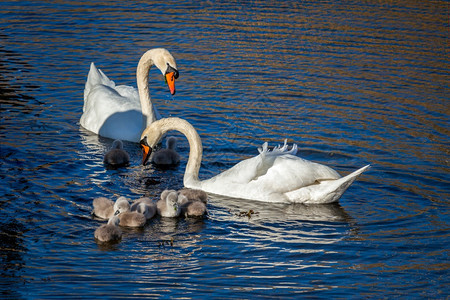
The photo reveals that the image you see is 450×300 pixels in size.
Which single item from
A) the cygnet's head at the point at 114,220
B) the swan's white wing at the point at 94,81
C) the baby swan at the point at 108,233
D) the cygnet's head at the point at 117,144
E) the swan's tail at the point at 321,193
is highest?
the swan's white wing at the point at 94,81

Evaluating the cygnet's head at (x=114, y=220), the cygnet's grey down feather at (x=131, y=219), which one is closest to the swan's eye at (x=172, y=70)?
the cygnet's grey down feather at (x=131, y=219)

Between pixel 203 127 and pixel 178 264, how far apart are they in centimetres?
559

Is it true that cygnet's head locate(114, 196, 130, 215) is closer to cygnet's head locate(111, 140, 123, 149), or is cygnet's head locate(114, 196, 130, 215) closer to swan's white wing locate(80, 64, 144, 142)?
cygnet's head locate(111, 140, 123, 149)

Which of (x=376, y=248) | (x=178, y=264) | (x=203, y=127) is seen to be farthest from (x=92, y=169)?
(x=376, y=248)

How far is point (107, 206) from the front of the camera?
33.5 ft

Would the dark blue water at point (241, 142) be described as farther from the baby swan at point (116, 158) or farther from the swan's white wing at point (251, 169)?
the swan's white wing at point (251, 169)

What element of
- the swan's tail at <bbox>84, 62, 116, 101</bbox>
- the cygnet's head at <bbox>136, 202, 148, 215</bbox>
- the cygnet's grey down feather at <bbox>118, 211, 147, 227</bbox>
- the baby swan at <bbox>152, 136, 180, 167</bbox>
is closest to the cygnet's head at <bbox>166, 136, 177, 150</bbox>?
the baby swan at <bbox>152, 136, 180, 167</bbox>

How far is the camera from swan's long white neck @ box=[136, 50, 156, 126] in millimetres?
14242

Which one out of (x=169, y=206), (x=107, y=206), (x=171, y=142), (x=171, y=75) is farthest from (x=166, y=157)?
(x=107, y=206)

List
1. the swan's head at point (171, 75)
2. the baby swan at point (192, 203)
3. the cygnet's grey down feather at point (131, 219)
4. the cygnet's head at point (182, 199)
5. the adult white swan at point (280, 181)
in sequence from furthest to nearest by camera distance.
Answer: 1. the swan's head at point (171, 75)
2. the adult white swan at point (280, 181)
3. the cygnet's head at point (182, 199)
4. the baby swan at point (192, 203)
5. the cygnet's grey down feather at point (131, 219)

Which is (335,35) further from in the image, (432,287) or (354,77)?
(432,287)

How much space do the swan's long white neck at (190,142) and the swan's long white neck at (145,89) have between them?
1.65 meters

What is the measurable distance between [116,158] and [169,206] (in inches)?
96.7

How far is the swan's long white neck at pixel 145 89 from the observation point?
46.7ft
